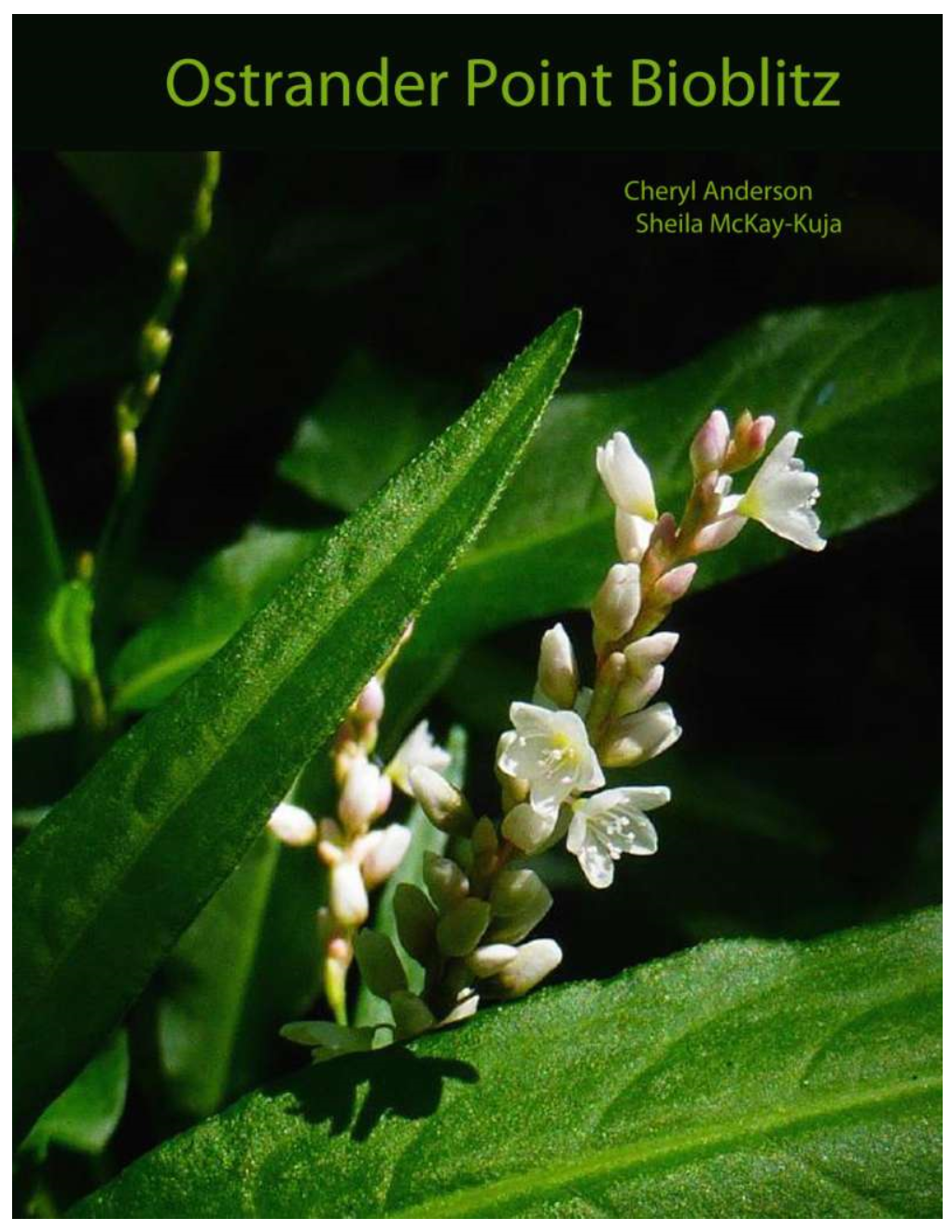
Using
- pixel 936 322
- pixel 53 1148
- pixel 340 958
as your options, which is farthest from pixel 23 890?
pixel 936 322

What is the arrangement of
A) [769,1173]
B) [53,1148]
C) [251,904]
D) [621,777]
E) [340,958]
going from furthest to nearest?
[621,777] → [251,904] → [53,1148] → [340,958] → [769,1173]

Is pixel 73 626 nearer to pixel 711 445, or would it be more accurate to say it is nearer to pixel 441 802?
pixel 441 802

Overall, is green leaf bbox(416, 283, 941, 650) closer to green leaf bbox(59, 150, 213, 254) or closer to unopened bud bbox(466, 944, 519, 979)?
unopened bud bbox(466, 944, 519, 979)

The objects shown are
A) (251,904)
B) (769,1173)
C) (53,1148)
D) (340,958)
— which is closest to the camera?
(769,1173)

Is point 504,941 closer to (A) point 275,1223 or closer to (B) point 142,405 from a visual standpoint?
(A) point 275,1223

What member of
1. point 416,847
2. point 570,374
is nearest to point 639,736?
point 416,847

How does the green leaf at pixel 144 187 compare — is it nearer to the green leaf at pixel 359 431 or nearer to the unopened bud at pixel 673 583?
the green leaf at pixel 359 431

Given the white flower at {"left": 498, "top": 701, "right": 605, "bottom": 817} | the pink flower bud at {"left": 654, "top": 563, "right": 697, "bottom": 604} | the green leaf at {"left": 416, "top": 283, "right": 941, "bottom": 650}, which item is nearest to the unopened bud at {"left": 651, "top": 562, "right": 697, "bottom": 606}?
the pink flower bud at {"left": 654, "top": 563, "right": 697, "bottom": 604}
